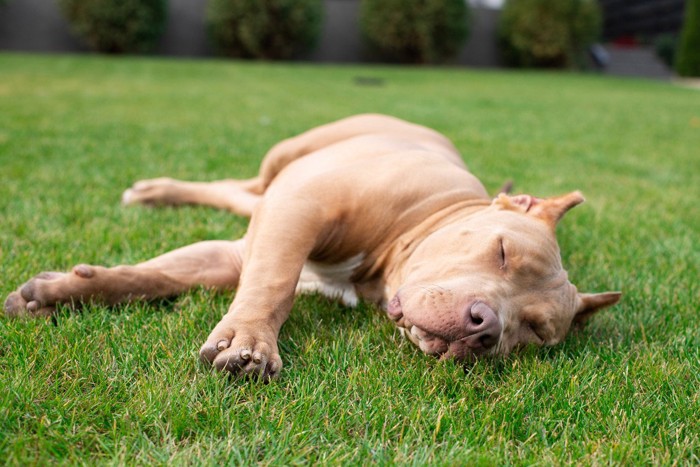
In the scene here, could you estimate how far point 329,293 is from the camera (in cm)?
309

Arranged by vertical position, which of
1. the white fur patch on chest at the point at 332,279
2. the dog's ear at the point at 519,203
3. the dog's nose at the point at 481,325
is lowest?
the white fur patch on chest at the point at 332,279

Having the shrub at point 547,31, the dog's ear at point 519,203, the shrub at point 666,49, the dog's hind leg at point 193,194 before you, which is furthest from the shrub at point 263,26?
the dog's ear at point 519,203

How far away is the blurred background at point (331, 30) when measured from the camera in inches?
794

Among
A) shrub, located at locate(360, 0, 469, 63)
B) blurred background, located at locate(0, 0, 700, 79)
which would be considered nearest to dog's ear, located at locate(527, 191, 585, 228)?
blurred background, located at locate(0, 0, 700, 79)

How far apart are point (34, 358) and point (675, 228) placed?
4017 mm

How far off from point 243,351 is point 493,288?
898mm

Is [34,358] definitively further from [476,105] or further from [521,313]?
[476,105]

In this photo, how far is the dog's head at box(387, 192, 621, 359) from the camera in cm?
227

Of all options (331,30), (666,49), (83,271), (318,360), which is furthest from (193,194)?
(666,49)

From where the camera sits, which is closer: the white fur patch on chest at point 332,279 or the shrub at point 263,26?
the white fur patch on chest at point 332,279

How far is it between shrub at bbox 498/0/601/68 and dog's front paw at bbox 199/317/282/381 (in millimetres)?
23392

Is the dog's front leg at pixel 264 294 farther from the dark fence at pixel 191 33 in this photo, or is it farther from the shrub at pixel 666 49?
the shrub at pixel 666 49

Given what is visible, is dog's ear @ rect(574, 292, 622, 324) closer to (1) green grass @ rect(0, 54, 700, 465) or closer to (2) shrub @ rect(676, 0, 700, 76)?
(1) green grass @ rect(0, 54, 700, 465)

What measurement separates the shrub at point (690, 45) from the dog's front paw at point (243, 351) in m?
24.6
